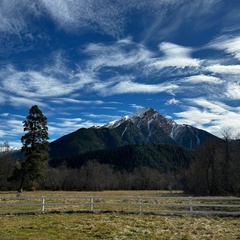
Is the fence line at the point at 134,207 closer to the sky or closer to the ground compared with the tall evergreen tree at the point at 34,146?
closer to the ground

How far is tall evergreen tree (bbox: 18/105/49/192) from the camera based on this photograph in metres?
47.5

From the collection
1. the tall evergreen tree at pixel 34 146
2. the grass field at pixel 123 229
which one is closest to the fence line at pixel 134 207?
→ the grass field at pixel 123 229

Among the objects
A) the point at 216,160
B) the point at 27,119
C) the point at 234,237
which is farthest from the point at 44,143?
the point at 234,237

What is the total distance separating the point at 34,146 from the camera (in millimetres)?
47844

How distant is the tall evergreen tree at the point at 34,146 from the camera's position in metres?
47.5

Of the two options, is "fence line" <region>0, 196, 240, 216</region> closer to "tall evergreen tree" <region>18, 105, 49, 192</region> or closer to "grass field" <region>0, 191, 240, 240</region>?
"grass field" <region>0, 191, 240, 240</region>

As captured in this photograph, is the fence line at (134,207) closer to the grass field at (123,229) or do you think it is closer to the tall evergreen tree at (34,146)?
the grass field at (123,229)

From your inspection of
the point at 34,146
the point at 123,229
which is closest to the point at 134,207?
the point at 123,229

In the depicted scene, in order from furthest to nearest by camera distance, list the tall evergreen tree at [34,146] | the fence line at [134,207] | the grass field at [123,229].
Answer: the tall evergreen tree at [34,146] → the fence line at [134,207] → the grass field at [123,229]

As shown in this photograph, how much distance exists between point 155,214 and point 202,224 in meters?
4.40

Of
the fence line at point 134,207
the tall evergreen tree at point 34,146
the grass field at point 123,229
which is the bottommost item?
the grass field at point 123,229

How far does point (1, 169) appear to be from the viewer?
63094mm

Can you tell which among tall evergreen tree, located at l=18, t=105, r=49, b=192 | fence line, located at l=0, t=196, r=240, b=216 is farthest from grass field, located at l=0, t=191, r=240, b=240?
tall evergreen tree, located at l=18, t=105, r=49, b=192

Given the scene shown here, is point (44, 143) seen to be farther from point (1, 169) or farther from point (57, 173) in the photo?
point (57, 173)
